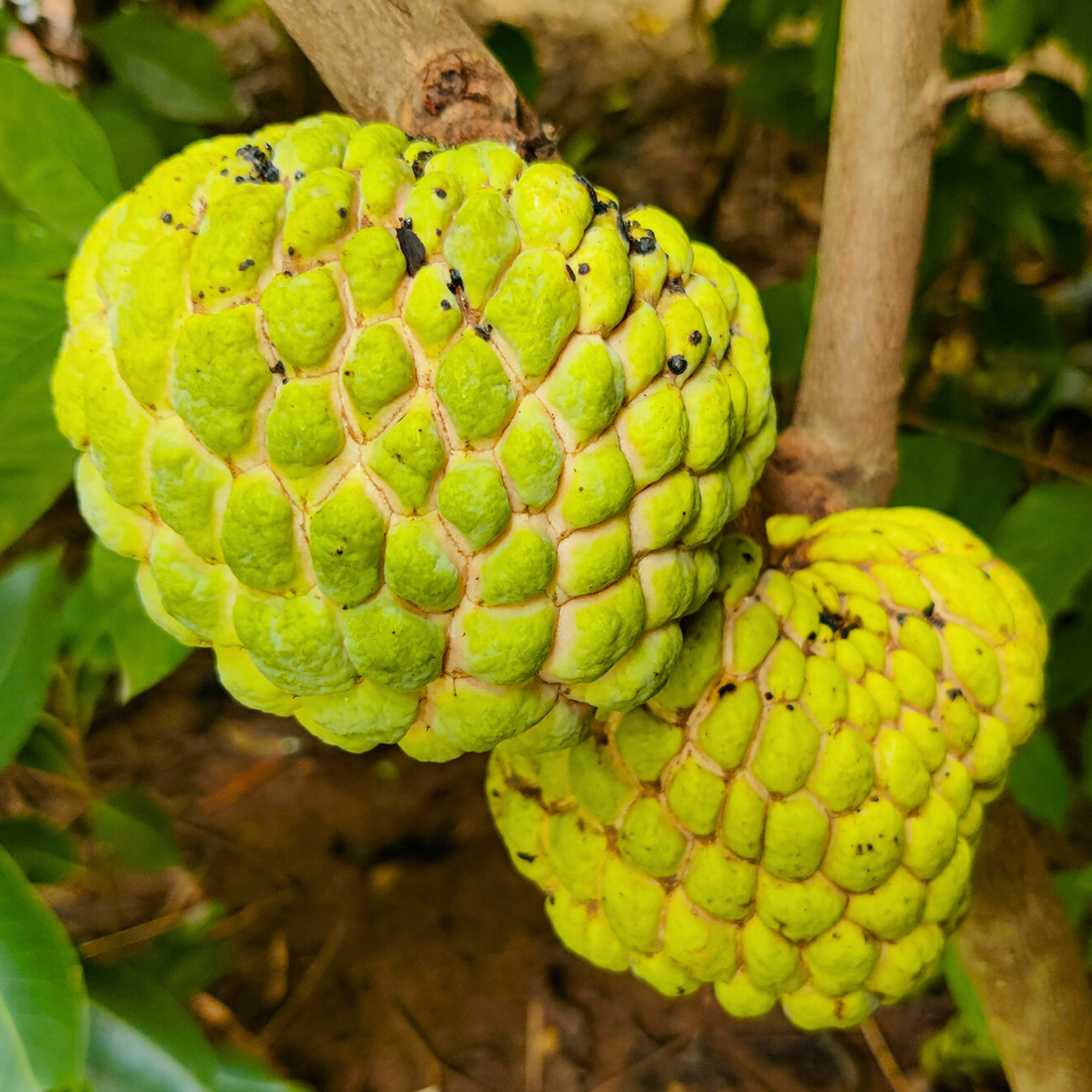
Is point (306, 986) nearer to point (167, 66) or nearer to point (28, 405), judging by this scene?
point (28, 405)

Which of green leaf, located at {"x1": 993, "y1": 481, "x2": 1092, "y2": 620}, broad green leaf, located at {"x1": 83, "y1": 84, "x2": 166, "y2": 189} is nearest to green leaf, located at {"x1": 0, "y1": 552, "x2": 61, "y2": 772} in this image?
broad green leaf, located at {"x1": 83, "y1": 84, "x2": 166, "y2": 189}

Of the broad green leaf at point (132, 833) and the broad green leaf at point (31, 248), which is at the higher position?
the broad green leaf at point (31, 248)

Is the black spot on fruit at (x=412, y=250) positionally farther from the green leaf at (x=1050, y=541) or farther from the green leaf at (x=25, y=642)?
the green leaf at (x=1050, y=541)

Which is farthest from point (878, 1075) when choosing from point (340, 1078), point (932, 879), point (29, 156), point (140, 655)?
point (29, 156)

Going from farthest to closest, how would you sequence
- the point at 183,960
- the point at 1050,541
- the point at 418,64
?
the point at 183,960 → the point at 1050,541 → the point at 418,64

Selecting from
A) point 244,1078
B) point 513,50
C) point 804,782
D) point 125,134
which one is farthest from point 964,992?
point 125,134

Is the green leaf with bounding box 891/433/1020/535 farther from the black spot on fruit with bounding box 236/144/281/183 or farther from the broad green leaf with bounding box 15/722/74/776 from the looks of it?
the broad green leaf with bounding box 15/722/74/776

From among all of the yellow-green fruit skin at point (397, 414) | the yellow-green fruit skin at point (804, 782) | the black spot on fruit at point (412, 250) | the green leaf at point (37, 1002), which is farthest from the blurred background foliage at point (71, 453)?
the black spot on fruit at point (412, 250)

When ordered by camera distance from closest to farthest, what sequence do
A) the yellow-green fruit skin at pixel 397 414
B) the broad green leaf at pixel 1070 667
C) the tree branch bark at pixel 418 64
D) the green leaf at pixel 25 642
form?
1. the yellow-green fruit skin at pixel 397 414
2. the tree branch bark at pixel 418 64
3. the green leaf at pixel 25 642
4. the broad green leaf at pixel 1070 667
